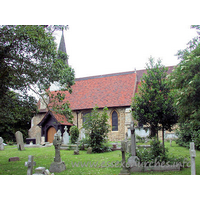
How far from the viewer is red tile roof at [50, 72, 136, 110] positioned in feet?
84.5

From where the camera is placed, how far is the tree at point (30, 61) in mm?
7785

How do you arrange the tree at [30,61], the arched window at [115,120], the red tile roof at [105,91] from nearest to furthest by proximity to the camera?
the tree at [30,61]
the arched window at [115,120]
the red tile roof at [105,91]

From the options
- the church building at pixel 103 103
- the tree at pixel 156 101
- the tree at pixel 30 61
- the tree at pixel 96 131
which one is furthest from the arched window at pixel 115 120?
the tree at pixel 30 61

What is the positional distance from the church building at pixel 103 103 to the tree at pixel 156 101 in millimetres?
11824

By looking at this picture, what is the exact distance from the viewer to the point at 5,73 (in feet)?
28.3

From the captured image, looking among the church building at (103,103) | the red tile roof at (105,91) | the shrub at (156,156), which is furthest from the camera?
the red tile roof at (105,91)

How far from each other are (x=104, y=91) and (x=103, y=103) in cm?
258

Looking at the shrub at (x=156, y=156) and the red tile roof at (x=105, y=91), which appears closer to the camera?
the shrub at (x=156, y=156)

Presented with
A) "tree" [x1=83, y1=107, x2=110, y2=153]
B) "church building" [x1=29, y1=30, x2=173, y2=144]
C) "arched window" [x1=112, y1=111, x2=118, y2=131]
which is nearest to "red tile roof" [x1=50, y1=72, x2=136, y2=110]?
"church building" [x1=29, y1=30, x2=173, y2=144]

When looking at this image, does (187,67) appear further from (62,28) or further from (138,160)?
(62,28)

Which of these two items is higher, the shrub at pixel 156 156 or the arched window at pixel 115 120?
the arched window at pixel 115 120

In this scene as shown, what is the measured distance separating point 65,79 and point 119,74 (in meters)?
21.4

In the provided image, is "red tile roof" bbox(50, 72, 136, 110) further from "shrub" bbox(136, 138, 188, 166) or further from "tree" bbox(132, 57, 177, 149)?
"shrub" bbox(136, 138, 188, 166)

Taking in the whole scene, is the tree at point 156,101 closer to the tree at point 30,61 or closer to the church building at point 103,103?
the tree at point 30,61
